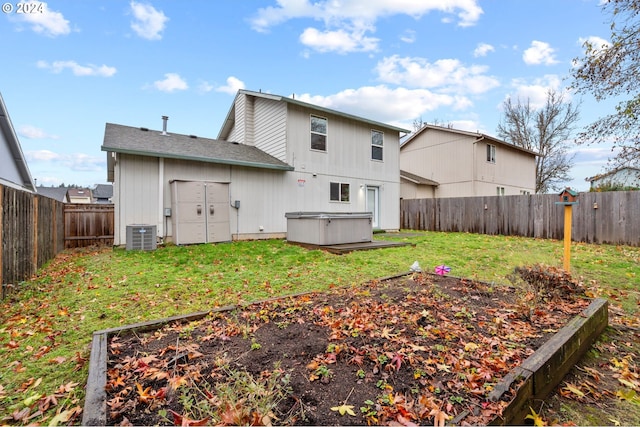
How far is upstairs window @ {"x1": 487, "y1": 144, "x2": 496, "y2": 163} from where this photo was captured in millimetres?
18131

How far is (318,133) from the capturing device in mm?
12094

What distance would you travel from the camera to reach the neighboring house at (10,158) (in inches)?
338

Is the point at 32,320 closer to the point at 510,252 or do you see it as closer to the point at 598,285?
the point at 598,285

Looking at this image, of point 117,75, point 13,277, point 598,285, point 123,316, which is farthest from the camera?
point 117,75

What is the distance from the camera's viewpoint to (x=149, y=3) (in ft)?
25.7

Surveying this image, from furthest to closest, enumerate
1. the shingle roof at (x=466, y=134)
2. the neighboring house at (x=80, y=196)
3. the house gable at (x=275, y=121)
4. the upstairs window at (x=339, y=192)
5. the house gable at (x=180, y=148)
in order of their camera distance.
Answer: the neighboring house at (x=80, y=196) < the shingle roof at (x=466, y=134) < the upstairs window at (x=339, y=192) < the house gable at (x=275, y=121) < the house gable at (x=180, y=148)

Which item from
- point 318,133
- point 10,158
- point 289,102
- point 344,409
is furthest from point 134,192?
point 344,409

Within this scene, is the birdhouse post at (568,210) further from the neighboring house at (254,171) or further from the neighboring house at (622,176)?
the neighboring house at (254,171)

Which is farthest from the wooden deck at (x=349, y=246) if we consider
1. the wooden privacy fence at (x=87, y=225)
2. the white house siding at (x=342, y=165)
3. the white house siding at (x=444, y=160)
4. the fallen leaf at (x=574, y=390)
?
the white house siding at (x=444, y=160)

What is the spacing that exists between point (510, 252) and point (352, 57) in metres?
10.9

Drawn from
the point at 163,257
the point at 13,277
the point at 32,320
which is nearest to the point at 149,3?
the point at 163,257

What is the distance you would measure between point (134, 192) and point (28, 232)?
3335 mm

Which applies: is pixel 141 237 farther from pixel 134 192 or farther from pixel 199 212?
pixel 199 212

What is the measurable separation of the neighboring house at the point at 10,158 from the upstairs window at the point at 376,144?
12650 millimetres
